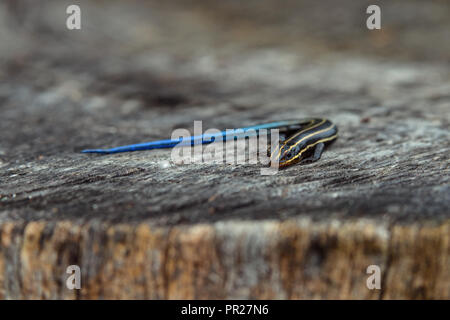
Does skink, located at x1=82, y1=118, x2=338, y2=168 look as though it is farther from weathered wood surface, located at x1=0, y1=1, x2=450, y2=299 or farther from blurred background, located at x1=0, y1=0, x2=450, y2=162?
blurred background, located at x1=0, y1=0, x2=450, y2=162

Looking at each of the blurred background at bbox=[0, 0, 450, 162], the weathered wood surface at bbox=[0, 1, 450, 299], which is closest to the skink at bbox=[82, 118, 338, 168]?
the weathered wood surface at bbox=[0, 1, 450, 299]


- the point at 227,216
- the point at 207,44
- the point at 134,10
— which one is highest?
the point at 134,10

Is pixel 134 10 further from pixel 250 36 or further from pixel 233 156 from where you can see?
pixel 233 156

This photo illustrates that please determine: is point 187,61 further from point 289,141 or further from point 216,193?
point 216,193

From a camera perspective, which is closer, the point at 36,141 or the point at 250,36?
the point at 36,141

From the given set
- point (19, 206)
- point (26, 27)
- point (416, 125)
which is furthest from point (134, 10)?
point (19, 206)

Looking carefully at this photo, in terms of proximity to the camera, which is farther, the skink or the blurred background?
the blurred background

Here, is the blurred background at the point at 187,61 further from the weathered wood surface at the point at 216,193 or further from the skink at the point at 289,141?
the skink at the point at 289,141

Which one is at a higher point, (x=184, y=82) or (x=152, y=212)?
(x=184, y=82)
